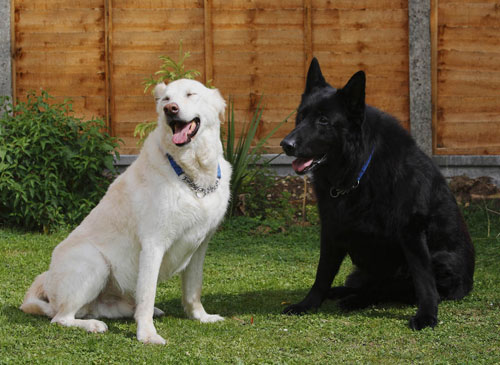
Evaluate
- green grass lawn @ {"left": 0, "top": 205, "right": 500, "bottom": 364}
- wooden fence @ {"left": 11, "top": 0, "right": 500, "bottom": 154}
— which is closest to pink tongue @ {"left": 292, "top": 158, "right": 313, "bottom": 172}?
green grass lawn @ {"left": 0, "top": 205, "right": 500, "bottom": 364}

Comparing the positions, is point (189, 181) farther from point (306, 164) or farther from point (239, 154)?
point (239, 154)

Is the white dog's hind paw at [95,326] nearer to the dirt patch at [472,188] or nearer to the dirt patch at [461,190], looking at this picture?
the dirt patch at [461,190]

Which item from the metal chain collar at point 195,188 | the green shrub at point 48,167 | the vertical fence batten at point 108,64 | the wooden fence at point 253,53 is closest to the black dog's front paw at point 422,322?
the metal chain collar at point 195,188

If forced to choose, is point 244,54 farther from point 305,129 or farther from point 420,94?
point 305,129

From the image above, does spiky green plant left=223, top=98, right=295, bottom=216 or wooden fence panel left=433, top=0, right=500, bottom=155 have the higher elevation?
wooden fence panel left=433, top=0, right=500, bottom=155

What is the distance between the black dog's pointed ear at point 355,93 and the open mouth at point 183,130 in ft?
2.72

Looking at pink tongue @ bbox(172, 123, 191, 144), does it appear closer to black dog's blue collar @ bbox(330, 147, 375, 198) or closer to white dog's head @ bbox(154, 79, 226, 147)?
white dog's head @ bbox(154, 79, 226, 147)

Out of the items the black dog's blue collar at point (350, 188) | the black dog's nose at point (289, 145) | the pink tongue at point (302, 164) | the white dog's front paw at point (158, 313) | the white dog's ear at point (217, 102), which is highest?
the white dog's ear at point (217, 102)

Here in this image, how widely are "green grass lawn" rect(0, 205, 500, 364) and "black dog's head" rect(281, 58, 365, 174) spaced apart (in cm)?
92

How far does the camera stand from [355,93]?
3449mm

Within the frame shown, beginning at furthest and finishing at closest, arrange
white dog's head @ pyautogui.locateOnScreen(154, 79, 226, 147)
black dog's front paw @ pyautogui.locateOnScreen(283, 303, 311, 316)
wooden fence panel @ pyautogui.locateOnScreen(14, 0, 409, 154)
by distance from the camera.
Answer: wooden fence panel @ pyautogui.locateOnScreen(14, 0, 409, 154) → black dog's front paw @ pyautogui.locateOnScreen(283, 303, 311, 316) → white dog's head @ pyautogui.locateOnScreen(154, 79, 226, 147)

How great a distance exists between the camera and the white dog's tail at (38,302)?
141 inches

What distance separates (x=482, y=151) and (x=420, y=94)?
98 cm

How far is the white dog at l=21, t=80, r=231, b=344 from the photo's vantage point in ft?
10.8
